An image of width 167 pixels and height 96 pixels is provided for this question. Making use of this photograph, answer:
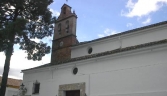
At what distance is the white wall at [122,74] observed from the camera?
1089 centimetres

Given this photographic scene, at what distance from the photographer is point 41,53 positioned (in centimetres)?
1451

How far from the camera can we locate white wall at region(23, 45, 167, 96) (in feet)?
35.7

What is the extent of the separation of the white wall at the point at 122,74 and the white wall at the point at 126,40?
2.19m

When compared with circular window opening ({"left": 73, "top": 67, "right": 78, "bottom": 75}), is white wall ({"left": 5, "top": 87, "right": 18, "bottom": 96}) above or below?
Answer: below

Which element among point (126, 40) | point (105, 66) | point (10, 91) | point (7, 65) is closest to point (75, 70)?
point (105, 66)

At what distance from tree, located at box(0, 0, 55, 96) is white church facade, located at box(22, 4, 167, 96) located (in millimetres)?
2280

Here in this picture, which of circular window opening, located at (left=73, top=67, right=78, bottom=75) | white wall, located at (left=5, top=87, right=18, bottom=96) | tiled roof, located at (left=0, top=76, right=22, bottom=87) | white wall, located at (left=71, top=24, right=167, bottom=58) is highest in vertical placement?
white wall, located at (left=71, top=24, right=167, bottom=58)

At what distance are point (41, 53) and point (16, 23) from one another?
285 cm

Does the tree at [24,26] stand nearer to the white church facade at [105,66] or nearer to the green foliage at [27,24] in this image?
the green foliage at [27,24]

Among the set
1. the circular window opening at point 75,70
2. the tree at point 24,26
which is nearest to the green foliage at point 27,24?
the tree at point 24,26

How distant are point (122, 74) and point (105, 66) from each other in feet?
4.33

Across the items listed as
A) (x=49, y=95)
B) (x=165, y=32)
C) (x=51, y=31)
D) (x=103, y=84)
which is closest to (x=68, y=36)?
(x=51, y=31)

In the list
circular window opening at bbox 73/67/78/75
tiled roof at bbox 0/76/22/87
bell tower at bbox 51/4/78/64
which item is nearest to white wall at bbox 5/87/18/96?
tiled roof at bbox 0/76/22/87

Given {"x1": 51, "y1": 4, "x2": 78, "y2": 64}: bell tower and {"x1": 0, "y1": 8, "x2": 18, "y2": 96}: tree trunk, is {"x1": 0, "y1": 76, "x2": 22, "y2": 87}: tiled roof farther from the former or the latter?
{"x1": 0, "y1": 8, "x2": 18, "y2": 96}: tree trunk
